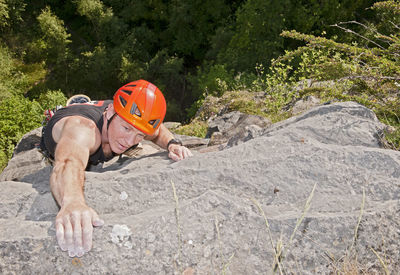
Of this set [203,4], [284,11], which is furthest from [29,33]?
[284,11]

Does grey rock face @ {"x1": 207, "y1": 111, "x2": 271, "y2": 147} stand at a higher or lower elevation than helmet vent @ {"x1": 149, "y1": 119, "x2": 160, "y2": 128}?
lower

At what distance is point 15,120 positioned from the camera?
19.1 meters

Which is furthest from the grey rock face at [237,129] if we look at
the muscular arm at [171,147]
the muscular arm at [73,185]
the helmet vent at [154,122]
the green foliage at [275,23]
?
the green foliage at [275,23]

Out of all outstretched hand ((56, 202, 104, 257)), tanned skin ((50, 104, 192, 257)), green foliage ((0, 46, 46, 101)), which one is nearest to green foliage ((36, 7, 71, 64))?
green foliage ((0, 46, 46, 101))

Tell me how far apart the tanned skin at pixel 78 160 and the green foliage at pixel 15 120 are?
1629 centimetres

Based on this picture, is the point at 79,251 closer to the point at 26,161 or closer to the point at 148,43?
the point at 26,161

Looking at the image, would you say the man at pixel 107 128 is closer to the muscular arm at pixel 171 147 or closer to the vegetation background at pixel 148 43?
the muscular arm at pixel 171 147

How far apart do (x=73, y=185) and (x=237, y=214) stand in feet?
4.88

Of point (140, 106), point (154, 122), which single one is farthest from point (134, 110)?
point (154, 122)

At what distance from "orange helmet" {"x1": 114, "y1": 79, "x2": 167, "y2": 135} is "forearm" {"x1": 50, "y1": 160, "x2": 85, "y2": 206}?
3.73 ft

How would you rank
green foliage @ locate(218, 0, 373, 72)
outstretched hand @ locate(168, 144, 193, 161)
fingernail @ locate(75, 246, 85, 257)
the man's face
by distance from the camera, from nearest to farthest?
fingernail @ locate(75, 246, 85, 257) < outstretched hand @ locate(168, 144, 193, 161) < the man's face < green foliage @ locate(218, 0, 373, 72)

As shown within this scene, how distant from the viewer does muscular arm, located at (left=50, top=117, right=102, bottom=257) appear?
7.49 ft

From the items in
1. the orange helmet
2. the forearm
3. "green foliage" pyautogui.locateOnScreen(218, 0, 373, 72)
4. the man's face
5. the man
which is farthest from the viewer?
"green foliage" pyautogui.locateOnScreen(218, 0, 373, 72)

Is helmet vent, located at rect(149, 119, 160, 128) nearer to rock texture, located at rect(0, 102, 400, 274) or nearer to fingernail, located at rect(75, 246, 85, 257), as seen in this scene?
rock texture, located at rect(0, 102, 400, 274)
